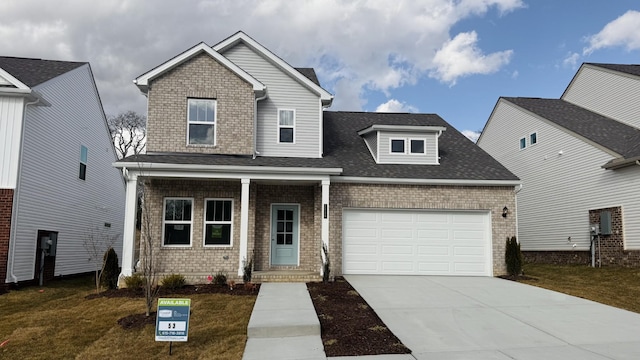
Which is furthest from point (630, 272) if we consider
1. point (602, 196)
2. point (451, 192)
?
point (451, 192)

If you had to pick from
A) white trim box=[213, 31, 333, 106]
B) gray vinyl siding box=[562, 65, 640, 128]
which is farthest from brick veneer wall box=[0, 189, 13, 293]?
gray vinyl siding box=[562, 65, 640, 128]

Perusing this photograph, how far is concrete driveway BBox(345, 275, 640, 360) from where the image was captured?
6484mm

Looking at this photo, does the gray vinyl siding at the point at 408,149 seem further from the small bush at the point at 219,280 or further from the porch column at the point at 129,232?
the porch column at the point at 129,232

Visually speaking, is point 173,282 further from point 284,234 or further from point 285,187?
point 285,187

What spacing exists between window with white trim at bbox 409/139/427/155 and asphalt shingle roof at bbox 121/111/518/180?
625 millimetres

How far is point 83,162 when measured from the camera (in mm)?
17156

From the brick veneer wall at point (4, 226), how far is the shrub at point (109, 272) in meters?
2.91

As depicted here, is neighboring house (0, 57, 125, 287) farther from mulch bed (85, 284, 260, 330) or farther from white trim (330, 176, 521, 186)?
white trim (330, 176, 521, 186)

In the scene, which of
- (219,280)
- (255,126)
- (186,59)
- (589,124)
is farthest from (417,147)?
(589,124)

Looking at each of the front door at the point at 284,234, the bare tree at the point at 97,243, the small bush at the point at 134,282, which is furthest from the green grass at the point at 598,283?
the bare tree at the point at 97,243

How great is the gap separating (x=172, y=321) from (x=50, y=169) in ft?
35.4

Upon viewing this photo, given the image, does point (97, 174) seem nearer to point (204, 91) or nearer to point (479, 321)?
point (204, 91)

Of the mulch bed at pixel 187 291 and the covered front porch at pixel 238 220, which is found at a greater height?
the covered front porch at pixel 238 220

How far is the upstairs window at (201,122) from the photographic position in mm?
13359
